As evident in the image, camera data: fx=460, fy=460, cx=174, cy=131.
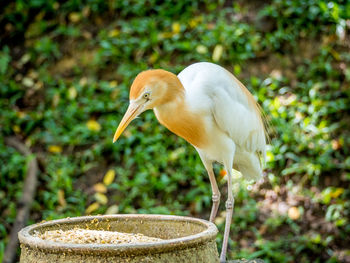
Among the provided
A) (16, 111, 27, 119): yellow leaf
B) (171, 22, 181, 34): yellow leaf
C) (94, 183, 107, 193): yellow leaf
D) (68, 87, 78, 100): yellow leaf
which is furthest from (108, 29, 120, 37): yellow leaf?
(94, 183, 107, 193): yellow leaf

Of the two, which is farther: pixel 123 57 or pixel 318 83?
pixel 123 57

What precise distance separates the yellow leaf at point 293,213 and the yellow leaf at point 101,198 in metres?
1.50

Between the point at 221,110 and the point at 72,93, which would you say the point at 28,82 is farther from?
the point at 221,110

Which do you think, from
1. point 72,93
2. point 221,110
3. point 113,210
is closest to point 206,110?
point 221,110

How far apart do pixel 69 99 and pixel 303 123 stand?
7.48 feet

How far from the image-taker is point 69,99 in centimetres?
463

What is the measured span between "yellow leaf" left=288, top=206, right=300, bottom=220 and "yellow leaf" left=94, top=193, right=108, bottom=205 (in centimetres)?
150

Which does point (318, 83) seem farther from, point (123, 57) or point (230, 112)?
point (230, 112)

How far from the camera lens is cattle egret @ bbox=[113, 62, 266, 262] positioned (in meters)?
1.94

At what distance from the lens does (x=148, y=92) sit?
1.92 metres

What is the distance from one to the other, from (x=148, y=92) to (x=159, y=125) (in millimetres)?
2367

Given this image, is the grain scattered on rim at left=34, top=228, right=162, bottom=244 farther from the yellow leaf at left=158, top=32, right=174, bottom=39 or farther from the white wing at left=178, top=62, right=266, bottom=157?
the yellow leaf at left=158, top=32, right=174, bottom=39

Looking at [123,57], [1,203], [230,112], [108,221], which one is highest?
[230,112]

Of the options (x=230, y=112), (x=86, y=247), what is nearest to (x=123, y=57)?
(x=230, y=112)
